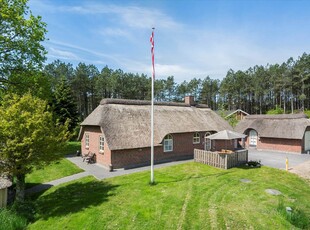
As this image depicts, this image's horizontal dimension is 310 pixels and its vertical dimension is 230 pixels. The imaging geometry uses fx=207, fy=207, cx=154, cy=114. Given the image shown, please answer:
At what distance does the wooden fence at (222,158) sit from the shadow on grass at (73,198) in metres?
8.58

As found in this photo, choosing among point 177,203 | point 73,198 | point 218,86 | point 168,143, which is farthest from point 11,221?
point 218,86

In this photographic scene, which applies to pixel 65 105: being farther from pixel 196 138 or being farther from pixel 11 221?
pixel 11 221

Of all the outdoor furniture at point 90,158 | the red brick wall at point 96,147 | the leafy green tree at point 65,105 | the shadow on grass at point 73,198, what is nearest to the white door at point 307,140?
the red brick wall at point 96,147

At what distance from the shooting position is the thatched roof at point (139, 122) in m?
17.4

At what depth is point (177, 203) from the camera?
999 centimetres

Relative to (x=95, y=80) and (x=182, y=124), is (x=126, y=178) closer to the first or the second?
(x=182, y=124)

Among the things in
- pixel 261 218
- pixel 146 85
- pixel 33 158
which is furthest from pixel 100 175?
pixel 146 85

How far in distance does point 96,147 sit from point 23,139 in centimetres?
962

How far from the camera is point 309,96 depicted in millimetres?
60938

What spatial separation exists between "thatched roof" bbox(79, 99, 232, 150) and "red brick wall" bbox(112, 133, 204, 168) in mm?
607

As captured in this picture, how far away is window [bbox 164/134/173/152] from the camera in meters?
19.8

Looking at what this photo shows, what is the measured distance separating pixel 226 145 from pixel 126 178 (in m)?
14.1

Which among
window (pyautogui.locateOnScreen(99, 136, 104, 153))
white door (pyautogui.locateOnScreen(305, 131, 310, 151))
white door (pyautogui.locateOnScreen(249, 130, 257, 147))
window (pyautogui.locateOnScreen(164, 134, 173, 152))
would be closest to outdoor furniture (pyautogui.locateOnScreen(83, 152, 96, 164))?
window (pyautogui.locateOnScreen(99, 136, 104, 153))

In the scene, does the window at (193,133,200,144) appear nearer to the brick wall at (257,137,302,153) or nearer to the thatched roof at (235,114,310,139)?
the thatched roof at (235,114,310,139)
